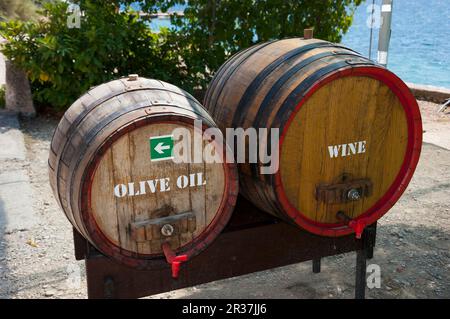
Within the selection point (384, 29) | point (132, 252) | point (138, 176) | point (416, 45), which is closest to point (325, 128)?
point (138, 176)

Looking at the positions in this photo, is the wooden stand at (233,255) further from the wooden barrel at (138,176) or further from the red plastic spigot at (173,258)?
the wooden barrel at (138,176)

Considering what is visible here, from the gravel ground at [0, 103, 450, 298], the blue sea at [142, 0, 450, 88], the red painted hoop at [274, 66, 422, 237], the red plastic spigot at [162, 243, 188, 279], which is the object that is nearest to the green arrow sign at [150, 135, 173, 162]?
the red plastic spigot at [162, 243, 188, 279]

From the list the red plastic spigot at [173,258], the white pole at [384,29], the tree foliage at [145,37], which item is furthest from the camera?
the tree foliage at [145,37]

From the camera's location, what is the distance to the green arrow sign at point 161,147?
2.36 m

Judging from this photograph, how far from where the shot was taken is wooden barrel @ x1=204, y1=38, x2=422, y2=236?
102 inches

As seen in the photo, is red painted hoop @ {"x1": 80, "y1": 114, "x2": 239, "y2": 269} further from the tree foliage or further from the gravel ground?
the tree foliage

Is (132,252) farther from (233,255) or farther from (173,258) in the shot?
(233,255)

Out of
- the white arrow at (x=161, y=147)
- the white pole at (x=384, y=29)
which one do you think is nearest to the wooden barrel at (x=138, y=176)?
the white arrow at (x=161, y=147)

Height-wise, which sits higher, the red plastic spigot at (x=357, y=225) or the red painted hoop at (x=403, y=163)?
the red painted hoop at (x=403, y=163)

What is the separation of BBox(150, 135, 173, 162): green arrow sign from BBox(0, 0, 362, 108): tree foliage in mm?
4752

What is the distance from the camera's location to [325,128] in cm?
267

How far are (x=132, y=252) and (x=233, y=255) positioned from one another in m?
0.60

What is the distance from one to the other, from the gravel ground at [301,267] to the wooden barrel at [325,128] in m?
1.10

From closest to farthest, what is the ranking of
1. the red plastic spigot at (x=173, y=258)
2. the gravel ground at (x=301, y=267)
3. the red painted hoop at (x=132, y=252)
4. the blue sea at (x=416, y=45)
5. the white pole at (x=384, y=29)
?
the red painted hoop at (x=132, y=252) < the red plastic spigot at (x=173, y=258) < the gravel ground at (x=301, y=267) < the white pole at (x=384, y=29) < the blue sea at (x=416, y=45)
